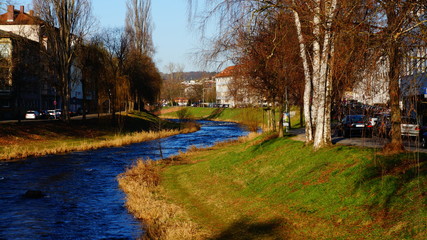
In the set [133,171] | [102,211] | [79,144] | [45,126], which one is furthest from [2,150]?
[102,211]

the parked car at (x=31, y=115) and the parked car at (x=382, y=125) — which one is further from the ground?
the parked car at (x=382, y=125)

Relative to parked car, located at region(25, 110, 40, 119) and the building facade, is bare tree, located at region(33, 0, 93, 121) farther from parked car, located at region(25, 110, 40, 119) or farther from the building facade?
parked car, located at region(25, 110, 40, 119)

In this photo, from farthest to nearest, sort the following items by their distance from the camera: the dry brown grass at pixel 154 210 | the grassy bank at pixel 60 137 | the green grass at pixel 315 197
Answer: the grassy bank at pixel 60 137 → the dry brown grass at pixel 154 210 → the green grass at pixel 315 197

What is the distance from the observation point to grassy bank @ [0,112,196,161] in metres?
41.8

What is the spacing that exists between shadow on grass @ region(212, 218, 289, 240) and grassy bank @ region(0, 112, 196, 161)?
27080mm

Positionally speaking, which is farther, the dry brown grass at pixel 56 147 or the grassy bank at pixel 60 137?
the grassy bank at pixel 60 137

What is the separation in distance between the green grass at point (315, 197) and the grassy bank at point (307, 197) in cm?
2

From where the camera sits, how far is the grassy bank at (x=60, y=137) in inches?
1645

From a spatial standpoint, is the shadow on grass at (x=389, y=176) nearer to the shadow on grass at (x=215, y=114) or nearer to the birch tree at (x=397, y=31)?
the birch tree at (x=397, y=31)

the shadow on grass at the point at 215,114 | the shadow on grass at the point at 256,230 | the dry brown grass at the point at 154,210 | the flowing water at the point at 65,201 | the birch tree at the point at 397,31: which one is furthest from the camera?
the shadow on grass at the point at 215,114

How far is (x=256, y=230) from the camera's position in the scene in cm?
1452

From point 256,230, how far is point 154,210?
5.06m

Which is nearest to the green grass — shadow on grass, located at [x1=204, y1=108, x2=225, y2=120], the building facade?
the building facade

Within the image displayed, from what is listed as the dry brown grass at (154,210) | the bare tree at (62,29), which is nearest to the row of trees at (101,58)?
the bare tree at (62,29)
